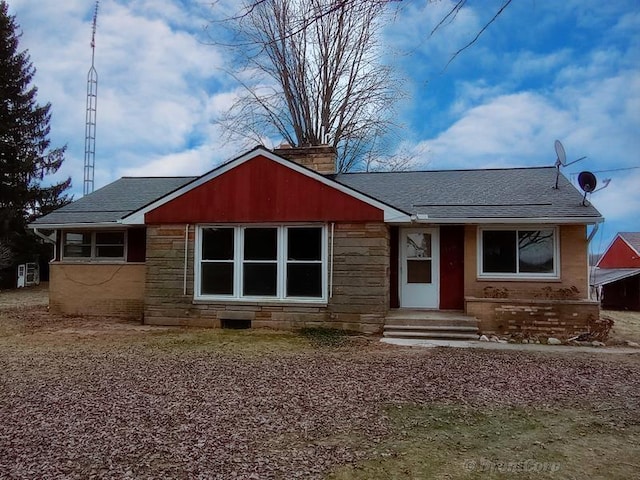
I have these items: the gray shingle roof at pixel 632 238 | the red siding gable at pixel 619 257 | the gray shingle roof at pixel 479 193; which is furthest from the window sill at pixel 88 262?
the gray shingle roof at pixel 632 238

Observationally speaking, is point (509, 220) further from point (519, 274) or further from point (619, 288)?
point (619, 288)

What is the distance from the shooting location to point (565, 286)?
10273 mm

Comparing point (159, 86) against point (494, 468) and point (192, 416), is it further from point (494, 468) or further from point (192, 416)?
point (494, 468)

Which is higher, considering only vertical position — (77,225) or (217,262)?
(77,225)

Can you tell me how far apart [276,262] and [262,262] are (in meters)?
0.32

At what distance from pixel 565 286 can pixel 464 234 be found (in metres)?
2.35

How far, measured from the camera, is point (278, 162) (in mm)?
10367

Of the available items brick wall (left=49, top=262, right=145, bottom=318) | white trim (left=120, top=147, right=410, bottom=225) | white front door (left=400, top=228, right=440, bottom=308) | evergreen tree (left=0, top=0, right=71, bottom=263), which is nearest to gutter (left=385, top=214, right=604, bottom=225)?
white trim (left=120, top=147, right=410, bottom=225)

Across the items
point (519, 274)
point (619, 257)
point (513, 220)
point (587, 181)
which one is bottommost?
point (519, 274)

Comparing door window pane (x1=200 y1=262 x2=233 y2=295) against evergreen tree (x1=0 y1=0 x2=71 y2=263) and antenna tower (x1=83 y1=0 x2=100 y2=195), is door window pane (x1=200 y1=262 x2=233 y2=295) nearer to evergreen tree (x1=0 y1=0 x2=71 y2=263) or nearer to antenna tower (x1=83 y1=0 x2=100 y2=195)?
antenna tower (x1=83 y1=0 x2=100 y2=195)

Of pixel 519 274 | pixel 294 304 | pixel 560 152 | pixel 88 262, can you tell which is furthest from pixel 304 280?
pixel 560 152

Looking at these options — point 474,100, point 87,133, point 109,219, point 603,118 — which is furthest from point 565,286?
point 87,133

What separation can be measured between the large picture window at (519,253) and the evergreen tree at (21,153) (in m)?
22.2

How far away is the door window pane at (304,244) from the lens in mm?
10242
